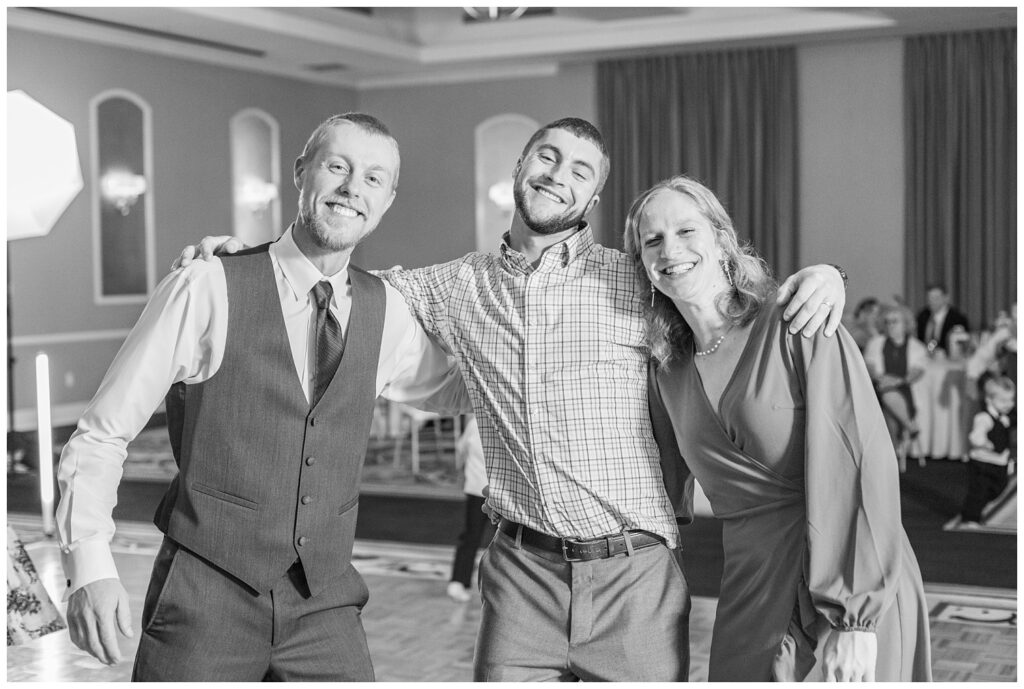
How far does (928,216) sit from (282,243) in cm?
1099

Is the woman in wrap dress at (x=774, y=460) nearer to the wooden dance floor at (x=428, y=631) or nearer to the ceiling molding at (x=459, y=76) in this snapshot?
the wooden dance floor at (x=428, y=631)

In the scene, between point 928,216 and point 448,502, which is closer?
point 448,502

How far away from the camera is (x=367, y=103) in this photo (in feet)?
49.4

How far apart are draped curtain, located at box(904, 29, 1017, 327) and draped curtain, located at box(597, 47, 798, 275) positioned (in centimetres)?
127

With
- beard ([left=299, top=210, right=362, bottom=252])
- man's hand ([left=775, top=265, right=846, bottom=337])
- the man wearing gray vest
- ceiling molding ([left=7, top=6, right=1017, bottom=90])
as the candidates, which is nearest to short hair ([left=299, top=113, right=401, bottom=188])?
the man wearing gray vest

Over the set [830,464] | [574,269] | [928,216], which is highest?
[928,216]

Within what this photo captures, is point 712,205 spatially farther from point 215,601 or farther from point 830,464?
point 215,601

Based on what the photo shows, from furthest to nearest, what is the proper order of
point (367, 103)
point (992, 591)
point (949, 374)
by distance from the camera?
1. point (367, 103)
2. point (949, 374)
3. point (992, 591)

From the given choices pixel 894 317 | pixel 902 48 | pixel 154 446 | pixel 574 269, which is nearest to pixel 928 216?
pixel 902 48

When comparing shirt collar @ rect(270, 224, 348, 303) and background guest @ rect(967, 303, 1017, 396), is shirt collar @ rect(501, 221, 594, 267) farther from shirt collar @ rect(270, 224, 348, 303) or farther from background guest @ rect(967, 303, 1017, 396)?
background guest @ rect(967, 303, 1017, 396)

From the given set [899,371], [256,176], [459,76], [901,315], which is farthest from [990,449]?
[256,176]

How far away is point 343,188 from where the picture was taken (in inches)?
86.5

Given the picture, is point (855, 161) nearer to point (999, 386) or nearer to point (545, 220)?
point (999, 386)

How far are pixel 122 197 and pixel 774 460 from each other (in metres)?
10.7
